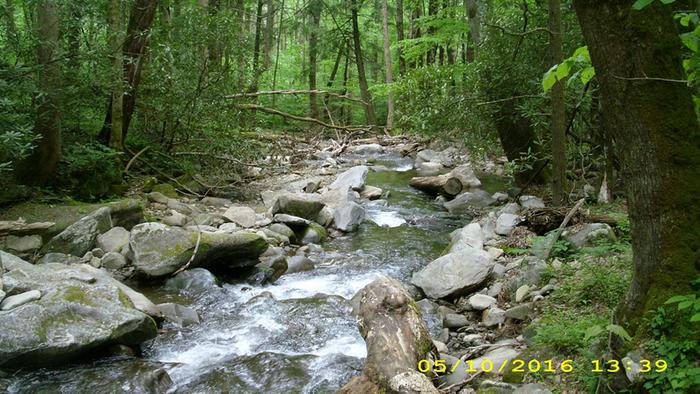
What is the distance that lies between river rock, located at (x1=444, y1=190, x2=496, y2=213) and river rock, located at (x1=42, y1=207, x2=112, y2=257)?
647 cm

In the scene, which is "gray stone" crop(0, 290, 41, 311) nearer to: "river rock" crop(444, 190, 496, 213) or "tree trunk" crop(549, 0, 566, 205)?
"tree trunk" crop(549, 0, 566, 205)

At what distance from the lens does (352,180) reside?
39.7ft

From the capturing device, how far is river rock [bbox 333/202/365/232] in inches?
364

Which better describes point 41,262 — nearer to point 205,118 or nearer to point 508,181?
point 205,118

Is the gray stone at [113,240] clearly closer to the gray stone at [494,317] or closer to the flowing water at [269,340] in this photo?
the flowing water at [269,340]

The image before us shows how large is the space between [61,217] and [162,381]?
3.66m

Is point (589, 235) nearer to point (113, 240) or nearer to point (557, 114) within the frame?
point (557, 114)

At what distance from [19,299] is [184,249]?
7.12 ft

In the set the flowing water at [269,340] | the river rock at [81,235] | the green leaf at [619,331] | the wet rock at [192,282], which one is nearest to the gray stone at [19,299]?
the flowing water at [269,340]

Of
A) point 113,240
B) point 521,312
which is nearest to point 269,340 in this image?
point 521,312

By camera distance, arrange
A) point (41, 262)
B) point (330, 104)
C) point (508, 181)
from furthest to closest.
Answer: point (330, 104) < point (508, 181) < point (41, 262)

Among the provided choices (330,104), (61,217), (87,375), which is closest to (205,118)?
(61,217)

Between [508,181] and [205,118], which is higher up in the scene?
[205,118]

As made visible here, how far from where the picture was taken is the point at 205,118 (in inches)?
394
